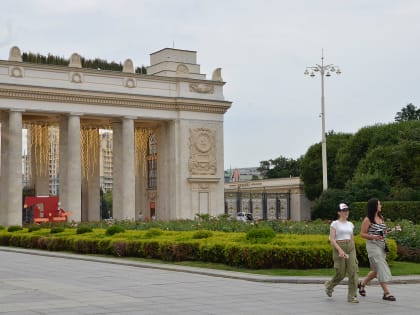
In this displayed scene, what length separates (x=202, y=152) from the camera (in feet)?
159

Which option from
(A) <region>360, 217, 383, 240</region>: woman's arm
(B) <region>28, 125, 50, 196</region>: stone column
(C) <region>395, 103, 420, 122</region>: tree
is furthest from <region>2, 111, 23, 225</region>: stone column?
(C) <region>395, 103, 420, 122</region>: tree

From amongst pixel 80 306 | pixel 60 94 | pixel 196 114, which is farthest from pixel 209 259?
pixel 196 114

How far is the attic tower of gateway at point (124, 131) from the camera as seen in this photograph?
4262cm

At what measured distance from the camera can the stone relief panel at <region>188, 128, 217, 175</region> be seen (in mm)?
48062

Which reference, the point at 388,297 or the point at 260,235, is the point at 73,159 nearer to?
the point at 260,235

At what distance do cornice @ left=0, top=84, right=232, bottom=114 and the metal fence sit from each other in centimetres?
1106

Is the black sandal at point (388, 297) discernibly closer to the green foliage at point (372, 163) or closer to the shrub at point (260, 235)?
the shrub at point (260, 235)

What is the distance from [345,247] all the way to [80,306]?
4.52 metres

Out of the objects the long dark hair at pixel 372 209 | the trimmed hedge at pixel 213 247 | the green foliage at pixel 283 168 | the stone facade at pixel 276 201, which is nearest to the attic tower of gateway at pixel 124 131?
the stone facade at pixel 276 201

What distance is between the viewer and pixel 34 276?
53.9 feet

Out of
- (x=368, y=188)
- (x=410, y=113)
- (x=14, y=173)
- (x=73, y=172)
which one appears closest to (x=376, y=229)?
(x=14, y=173)

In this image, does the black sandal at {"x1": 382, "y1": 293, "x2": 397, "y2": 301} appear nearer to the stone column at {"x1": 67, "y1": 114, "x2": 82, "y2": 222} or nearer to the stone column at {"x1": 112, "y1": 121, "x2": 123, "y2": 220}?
the stone column at {"x1": 67, "y1": 114, "x2": 82, "y2": 222}

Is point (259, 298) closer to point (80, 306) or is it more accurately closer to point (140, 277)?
point (80, 306)

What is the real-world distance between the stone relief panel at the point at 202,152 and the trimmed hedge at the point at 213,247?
20.7m
